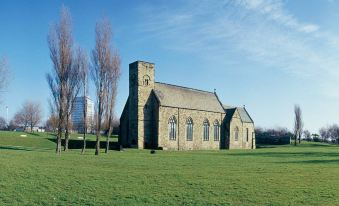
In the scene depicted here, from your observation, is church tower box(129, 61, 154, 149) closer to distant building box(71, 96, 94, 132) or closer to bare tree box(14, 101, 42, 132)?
distant building box(71, 96, 94, 132)

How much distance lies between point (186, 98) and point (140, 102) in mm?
11056

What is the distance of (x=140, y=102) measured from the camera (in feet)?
182

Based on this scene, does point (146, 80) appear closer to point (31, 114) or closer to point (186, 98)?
point (186, 98)

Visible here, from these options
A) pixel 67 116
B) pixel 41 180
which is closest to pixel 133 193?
pixel 41 180

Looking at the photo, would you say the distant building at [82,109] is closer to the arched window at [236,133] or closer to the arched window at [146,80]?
the arched window at [146,80]

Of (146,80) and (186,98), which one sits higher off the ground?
(146,80)

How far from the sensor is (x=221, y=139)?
229 ft

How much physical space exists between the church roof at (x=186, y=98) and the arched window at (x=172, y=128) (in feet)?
7.86

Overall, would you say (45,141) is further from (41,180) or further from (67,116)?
(41,180)

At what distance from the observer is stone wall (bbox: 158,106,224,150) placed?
56.9 m

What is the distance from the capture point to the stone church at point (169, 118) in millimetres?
55812

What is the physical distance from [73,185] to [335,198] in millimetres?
11230

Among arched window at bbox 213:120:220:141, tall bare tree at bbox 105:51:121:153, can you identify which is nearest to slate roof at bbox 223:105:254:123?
arched window at bbox 213:120:220:141

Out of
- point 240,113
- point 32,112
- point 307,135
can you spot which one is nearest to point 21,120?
point 32,112
